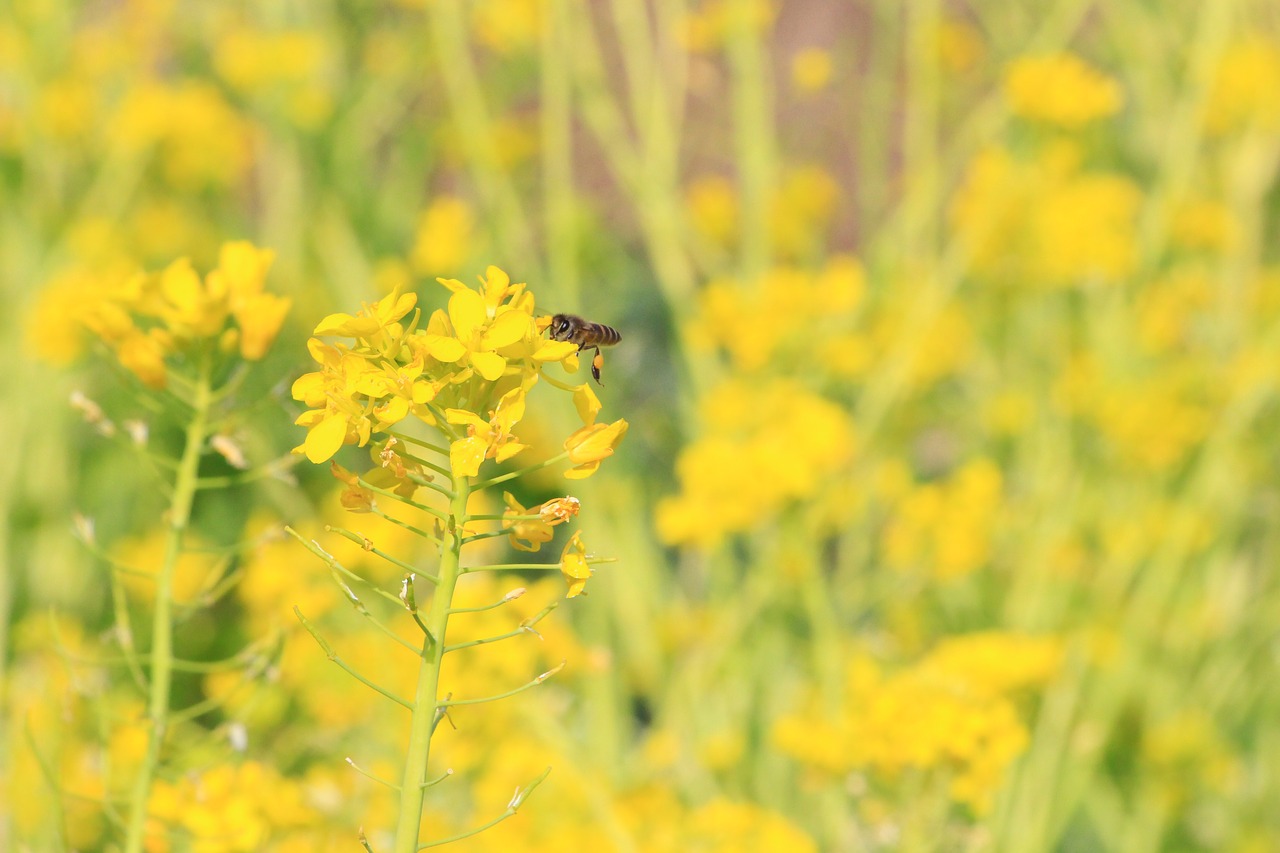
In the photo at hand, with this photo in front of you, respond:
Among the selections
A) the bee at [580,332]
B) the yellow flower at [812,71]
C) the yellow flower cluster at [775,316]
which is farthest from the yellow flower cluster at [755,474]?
the yellow flower at [812,71]

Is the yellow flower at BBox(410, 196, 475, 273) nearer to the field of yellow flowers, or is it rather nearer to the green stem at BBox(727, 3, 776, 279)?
the field of yellow flowers

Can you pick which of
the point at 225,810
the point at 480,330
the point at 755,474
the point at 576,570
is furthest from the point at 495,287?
the point at 755,474

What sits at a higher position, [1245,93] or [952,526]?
[1245,93]

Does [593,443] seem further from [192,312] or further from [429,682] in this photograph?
[192,312]

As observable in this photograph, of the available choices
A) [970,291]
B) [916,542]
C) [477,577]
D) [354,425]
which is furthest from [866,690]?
[970,291]

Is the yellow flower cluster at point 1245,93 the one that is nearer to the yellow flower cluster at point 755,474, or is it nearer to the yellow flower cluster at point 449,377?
the yellow flower cluster at point 755,474

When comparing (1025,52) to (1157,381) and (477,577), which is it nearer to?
(1157,381)
